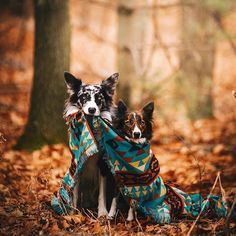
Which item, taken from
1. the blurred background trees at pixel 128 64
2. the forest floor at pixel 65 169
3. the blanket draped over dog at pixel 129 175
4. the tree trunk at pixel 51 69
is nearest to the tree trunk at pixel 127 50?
the blurred background trees at pixel 128 64

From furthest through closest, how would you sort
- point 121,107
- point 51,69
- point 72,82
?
point 51,69
point 72,82
point 121,107

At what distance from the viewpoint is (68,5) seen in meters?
7.58

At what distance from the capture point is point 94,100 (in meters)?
5.23

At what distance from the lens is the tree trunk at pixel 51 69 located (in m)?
7.39

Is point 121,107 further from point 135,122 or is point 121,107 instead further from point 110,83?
point 110,83

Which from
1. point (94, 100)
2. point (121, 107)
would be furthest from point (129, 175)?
point (94, 100)

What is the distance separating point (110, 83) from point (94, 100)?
15.3 inches

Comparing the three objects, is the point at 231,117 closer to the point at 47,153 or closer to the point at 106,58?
the point at 47,153

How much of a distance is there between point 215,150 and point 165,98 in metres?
2.34

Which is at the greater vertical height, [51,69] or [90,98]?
[51,69]

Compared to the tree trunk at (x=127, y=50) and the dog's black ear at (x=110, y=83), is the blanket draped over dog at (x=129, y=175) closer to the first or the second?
the dog's black ear at (x=110, y=83)

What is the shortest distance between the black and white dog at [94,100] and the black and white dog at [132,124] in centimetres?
14

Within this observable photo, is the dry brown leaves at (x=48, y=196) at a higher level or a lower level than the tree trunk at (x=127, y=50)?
lower

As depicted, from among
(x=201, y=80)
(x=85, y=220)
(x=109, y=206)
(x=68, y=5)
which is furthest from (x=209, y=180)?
(x=201, y=80)
